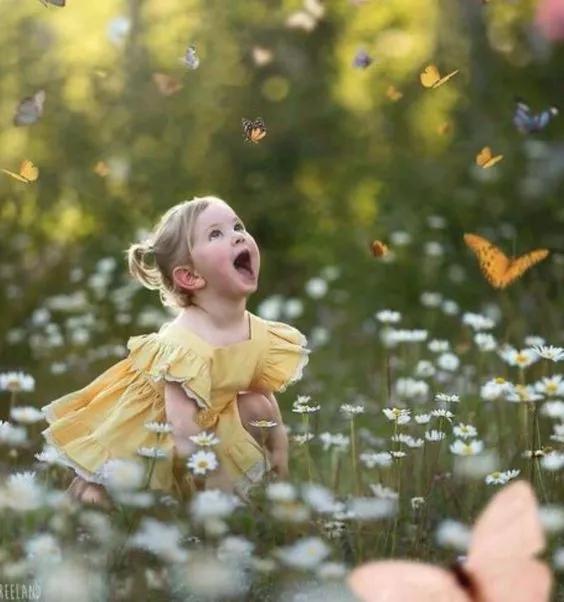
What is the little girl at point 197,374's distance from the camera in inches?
65.7

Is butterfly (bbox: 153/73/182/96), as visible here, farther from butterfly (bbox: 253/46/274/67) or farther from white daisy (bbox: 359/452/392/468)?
white daisy (bbox: 359/452/392/468)

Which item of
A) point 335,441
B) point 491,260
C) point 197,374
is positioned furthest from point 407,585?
point 491,260

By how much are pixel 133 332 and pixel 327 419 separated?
493 millimetres

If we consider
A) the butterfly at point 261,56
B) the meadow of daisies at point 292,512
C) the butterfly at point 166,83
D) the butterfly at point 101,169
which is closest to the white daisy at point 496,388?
the meadow of daisies at point 292,512

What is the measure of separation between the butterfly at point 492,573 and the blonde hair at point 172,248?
Result: 49cm

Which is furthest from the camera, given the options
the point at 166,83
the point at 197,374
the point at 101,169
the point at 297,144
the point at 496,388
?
the point at 297,144

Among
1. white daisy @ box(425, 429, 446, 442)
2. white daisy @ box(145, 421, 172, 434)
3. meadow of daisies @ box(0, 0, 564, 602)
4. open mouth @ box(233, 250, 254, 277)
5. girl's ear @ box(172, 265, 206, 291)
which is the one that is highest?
open mouth @ box(233, 250, 254, 277)

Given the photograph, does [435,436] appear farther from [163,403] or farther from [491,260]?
[491,260]

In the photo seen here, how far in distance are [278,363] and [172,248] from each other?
20 centimetres

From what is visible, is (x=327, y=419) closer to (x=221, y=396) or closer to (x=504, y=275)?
(x=504, y=275)

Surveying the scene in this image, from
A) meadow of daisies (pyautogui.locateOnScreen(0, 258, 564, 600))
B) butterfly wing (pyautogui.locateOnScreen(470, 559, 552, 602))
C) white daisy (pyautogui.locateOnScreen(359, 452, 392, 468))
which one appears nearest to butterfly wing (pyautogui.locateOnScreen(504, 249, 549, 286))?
meadow of daisies (pyautogui.locateOnScreen(0, 258, 564, 600))

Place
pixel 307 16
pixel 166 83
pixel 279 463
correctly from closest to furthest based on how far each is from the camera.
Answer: pixel 279 463, pixel 166 83, pixel 307 16

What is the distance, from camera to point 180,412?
1676 mm

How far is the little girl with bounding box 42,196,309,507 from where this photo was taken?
65.7 inches
